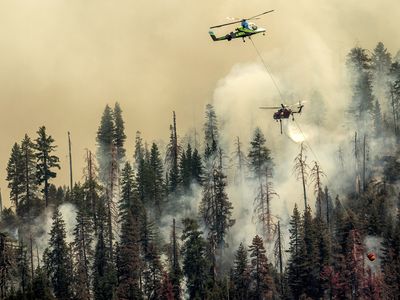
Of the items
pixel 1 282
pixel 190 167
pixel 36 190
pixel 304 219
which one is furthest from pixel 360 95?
pixel 1 282

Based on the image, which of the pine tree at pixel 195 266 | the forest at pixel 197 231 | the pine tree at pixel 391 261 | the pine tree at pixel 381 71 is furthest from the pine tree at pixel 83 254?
the pine tree at pixel 381 71

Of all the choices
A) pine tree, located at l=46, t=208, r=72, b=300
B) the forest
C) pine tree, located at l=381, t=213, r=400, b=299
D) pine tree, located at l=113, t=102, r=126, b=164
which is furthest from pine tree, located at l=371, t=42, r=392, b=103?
pine tree, located at l=46, t=208, r=72, b=300

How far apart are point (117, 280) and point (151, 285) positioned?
434 centimetres

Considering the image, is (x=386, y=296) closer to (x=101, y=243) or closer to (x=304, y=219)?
(x=304, y=219)

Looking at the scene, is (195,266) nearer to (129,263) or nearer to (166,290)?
(129,263)

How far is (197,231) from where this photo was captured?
Answer: 363ft

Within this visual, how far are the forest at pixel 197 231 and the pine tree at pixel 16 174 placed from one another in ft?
0.67

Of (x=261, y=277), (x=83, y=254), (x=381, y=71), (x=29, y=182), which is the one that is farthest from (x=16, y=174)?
(x=381, y=71)

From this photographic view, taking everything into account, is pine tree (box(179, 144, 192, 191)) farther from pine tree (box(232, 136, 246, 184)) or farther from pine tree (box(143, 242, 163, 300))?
pine tree (box(143, 242, 163, 300))

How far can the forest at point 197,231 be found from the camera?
327ft

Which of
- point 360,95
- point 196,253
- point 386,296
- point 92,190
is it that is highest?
point 360,95

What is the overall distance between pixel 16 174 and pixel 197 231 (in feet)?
115

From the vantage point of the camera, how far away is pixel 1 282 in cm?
9412

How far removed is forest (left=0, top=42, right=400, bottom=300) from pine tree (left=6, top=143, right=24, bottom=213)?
21cm
